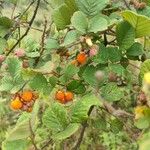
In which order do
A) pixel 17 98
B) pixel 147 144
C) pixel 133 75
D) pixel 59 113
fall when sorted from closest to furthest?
pixel 147 144
pixel 59 113
pixel 17 98
pixel 133 75

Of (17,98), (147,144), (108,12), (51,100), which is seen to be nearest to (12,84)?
(17,98)

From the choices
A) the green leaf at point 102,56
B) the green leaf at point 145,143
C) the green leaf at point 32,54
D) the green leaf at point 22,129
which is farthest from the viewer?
the green leaf at point 32,54

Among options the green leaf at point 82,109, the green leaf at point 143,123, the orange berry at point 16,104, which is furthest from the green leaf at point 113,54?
the green leaf at point 143,123

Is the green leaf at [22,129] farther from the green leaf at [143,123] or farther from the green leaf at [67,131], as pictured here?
the green leaf at [143,123]

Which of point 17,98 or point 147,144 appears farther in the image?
point 17,98

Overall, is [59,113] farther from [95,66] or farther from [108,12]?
[108,12]

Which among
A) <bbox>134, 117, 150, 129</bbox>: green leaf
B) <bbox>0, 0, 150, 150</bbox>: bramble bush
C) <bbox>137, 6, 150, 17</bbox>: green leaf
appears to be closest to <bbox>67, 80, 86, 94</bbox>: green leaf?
<bbox>0, 0, 150, 150</bbox>: bramble bush

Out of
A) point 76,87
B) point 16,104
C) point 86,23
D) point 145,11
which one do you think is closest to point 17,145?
point 16,104

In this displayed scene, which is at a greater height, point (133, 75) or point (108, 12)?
point (108, 12)
